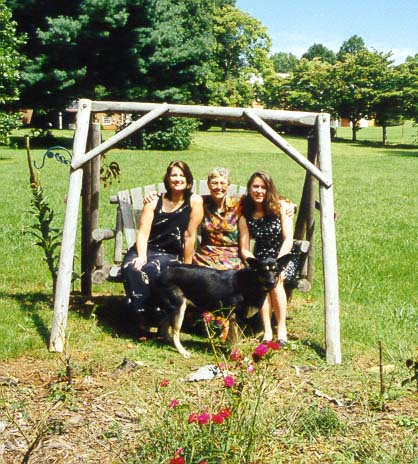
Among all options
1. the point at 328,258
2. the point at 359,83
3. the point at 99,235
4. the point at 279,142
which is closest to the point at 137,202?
the point at 99,235

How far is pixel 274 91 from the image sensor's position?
71250 millimetres

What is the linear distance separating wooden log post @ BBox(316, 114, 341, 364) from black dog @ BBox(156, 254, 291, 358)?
1.10 feet

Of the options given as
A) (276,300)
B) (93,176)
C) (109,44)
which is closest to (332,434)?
(276,300)

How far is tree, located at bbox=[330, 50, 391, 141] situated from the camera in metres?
55.1

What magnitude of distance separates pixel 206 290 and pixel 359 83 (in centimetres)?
5287

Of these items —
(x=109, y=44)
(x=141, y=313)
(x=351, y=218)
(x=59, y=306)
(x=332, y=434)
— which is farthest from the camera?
(x=109, y=44)

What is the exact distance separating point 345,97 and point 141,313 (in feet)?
175

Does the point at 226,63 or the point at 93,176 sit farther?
the point at 226,63

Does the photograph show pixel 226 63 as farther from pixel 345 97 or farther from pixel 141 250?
pixel 141 250

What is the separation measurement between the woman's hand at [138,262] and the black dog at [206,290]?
36 centimetres

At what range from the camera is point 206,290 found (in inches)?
231

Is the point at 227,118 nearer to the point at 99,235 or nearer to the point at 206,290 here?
the point at 206,290

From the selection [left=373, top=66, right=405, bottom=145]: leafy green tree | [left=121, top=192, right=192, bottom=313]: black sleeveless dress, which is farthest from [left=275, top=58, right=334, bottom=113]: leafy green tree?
[left=121, top=192, right=192, bottom=313]: black sleeveless dress

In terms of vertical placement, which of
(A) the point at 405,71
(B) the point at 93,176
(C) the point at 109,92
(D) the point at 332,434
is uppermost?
(A) the point at 405,71
